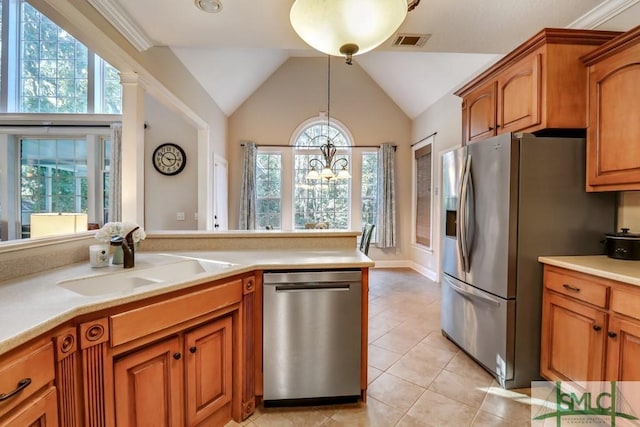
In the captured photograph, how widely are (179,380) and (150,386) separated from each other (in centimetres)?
13

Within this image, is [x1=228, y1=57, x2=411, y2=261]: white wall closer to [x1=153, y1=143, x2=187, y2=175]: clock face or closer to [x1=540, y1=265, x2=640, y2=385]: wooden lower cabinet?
[x1=153, y1=143, x2=187, y2=175]: clock face

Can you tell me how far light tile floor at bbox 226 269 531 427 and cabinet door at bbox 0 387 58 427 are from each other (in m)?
1.02

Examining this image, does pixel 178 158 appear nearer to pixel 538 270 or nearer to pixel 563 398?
pixel 538 270

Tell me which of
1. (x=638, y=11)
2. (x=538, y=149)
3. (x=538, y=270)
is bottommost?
(x=538, y=270)

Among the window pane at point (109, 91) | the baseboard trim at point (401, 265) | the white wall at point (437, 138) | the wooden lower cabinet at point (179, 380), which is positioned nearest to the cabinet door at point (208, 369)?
the wooden lower cabinet at point (179, 380)

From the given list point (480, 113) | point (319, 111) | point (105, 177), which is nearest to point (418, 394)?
point (480, 113)

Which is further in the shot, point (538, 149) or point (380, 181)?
point (380, 181)

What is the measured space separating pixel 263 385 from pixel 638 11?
331cm

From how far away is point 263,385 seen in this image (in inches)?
69.5

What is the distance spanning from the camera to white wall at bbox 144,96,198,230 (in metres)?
4.49

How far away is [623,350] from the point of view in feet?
4.89

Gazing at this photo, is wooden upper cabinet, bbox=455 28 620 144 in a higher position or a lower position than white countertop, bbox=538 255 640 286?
higher

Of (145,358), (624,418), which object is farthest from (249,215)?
(624,418)

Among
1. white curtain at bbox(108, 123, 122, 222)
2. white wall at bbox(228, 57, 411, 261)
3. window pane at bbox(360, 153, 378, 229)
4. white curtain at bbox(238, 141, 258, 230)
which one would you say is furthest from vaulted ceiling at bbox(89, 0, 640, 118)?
window pane at bbox(360, 153, 378, 229)
